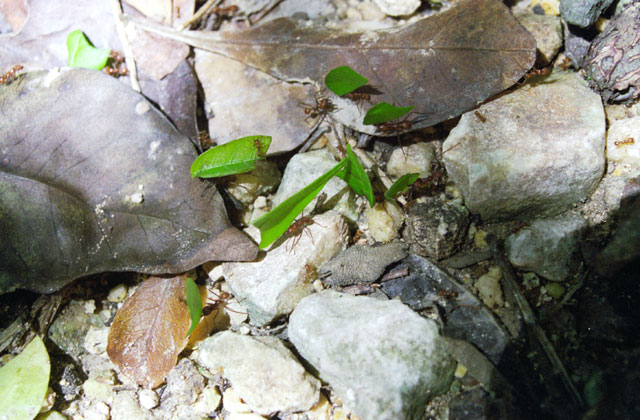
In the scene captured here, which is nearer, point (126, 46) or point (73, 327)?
point (73, 327)

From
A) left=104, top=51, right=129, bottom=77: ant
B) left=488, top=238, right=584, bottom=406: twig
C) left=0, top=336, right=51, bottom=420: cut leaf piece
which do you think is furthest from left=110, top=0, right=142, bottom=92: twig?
left=488, top=238, right=584, bottom=406: twig

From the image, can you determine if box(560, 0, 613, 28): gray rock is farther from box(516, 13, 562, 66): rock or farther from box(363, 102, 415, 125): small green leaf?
box(363, 102, 415, 125): small green leaf

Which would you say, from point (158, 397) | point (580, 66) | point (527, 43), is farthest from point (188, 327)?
point (580, 66)

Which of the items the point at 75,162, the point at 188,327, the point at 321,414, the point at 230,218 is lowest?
the point at 321,414

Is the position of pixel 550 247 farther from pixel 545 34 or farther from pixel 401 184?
pixel 545 34

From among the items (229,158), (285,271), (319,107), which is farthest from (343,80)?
(285,271)

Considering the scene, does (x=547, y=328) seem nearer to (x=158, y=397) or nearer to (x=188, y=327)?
(x=188, y=327)
